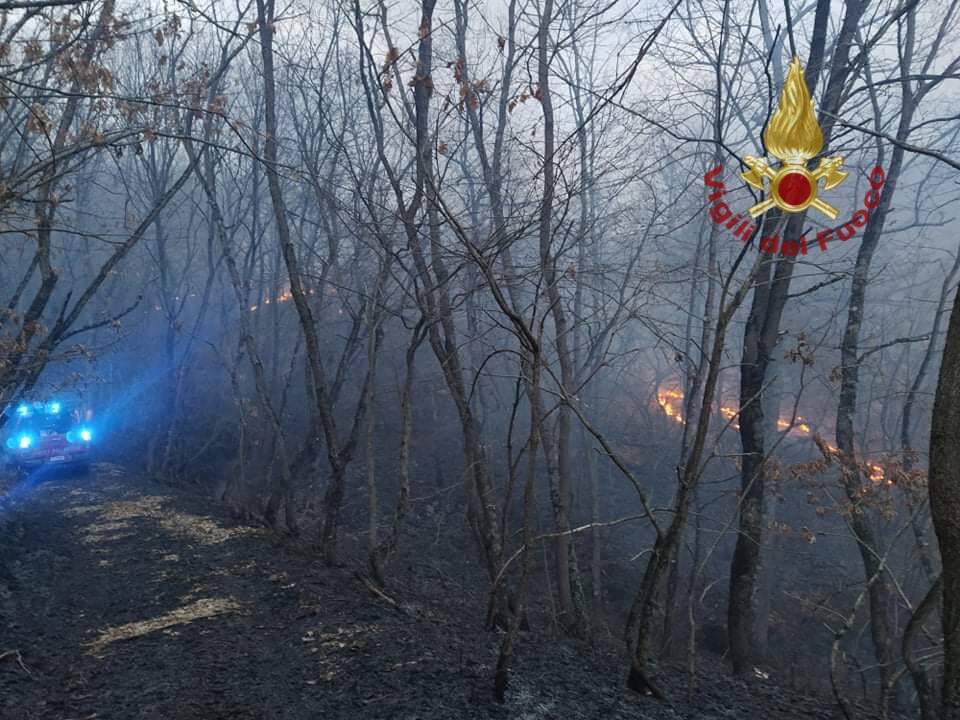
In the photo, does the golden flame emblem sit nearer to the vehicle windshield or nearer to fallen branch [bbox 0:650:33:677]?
fallen branch [bbox 0:650:33:677]

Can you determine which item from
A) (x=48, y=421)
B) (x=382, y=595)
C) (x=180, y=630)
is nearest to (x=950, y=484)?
(x=382, y=595)

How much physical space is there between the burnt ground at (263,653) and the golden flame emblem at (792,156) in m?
3.74

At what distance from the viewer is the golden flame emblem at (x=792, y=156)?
428 centimetres

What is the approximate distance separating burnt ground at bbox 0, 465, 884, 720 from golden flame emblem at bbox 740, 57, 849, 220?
3743 millimetres

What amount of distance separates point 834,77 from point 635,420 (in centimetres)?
1963

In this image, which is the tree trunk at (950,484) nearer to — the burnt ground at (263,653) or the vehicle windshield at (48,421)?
the burnt ground at (263,653)

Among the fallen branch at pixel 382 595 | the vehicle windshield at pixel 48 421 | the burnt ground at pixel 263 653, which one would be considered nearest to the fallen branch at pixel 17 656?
the burnt ground at pixel 263 653

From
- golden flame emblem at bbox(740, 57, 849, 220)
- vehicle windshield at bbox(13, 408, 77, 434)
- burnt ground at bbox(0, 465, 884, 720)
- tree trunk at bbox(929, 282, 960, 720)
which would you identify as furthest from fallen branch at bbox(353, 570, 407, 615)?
vehicle windshield at bbox(13, 408, 77, 434)

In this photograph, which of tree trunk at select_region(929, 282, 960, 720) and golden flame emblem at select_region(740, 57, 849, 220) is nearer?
tree trunk at select_region(929, 282, 960, 720)

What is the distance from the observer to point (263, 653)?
659 cm

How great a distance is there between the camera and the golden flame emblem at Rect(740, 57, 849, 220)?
4.28 m

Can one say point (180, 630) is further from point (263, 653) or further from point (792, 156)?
point (792, 156)

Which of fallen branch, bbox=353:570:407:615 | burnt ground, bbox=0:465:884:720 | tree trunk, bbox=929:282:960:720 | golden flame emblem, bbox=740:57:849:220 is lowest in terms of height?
burnt ground, bbox=0:465:884:720

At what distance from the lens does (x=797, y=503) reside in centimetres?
1970
